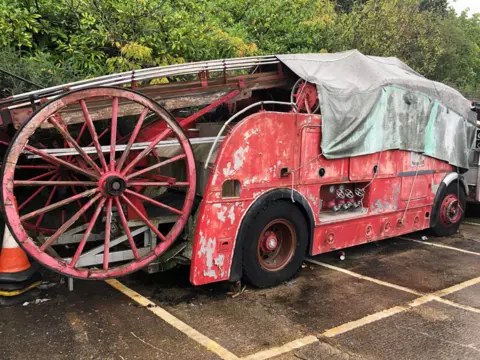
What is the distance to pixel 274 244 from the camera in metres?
5.31

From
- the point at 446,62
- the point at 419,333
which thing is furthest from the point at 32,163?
the point at 446,62

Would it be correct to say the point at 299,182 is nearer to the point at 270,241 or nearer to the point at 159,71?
the point at 270,241

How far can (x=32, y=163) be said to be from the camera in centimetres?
651

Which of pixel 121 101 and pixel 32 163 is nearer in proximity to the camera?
pixel 121 101

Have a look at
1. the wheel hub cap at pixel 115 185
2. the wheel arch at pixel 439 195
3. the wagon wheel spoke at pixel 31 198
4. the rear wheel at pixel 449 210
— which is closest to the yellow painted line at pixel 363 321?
the wheel hub cap at pixel 115 185

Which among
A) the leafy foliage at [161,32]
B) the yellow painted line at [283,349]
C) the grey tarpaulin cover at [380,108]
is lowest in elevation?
the yellow painted line at [283,349]

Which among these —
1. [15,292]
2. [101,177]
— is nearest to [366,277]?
[101,177]

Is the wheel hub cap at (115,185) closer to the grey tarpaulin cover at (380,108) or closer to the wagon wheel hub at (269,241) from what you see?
the wagon wheel hub at (269,241)

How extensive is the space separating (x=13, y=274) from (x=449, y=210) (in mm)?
6770

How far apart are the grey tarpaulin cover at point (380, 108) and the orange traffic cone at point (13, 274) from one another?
3677mm

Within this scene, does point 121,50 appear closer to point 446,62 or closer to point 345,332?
point 345,332

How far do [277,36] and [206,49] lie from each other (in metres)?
3.48

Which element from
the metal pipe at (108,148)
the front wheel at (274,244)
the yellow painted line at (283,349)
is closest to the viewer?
the yellow painted line at (283,349)

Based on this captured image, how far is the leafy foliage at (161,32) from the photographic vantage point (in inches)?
291
